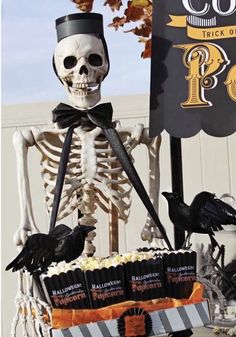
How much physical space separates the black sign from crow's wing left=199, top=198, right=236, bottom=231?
17cm

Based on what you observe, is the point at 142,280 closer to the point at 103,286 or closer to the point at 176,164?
the point at 103,286

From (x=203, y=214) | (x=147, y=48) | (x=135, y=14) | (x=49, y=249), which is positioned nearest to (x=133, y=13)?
(x=135, y=14)

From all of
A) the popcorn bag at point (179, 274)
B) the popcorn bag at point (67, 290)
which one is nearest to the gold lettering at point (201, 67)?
the popcorn bag at point (179, 274)

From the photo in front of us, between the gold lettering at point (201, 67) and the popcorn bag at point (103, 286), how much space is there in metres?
0.48

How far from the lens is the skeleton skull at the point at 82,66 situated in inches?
76.4

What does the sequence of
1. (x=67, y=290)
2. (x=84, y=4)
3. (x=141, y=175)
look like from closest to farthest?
1. (x=67, y=290)
2. (x=84, y=4)
3. (x=141, y=175)

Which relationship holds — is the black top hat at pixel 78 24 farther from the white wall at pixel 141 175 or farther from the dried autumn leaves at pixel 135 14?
the white wall at pixel 141 175

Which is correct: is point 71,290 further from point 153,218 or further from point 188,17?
point 188,17

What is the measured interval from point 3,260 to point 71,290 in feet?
3.84

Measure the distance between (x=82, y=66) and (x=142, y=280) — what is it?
1.96 feet

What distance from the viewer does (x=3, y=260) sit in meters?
2.66

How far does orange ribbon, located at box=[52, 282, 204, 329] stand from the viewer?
1.51m

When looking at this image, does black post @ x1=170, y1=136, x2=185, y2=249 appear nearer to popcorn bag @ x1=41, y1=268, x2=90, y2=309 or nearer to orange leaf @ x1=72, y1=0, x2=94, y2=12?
orange leaf @ x1=72, y1=0, x2=94, y2=12

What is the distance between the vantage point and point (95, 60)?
6.47 feet
